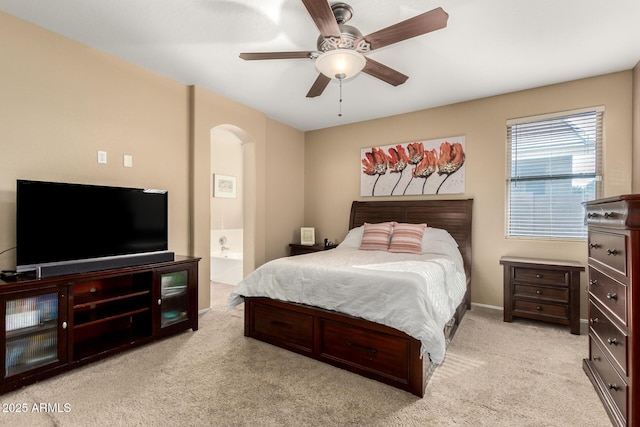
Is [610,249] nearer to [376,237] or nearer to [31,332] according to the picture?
[376,237]

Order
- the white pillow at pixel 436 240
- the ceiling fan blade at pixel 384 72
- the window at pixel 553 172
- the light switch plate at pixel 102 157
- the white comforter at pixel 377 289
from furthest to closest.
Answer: the white pillow at pixel 436 240, the window at pixel 553 172, the light switch plate at pixel 102 157, the ceiling fan blade at pixel 384 72, the white comforter at pixel 377 289

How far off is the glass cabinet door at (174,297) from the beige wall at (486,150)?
261 centimetres

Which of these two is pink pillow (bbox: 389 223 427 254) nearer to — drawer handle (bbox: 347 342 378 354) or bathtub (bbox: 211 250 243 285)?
drawer handle (bbox: 347 342 378 354)

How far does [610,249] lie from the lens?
1731 millimetres

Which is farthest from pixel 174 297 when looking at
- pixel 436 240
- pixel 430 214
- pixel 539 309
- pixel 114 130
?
pixel 539 309

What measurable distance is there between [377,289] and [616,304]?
1327 mm

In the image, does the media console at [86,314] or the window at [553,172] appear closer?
the media console at [86,314]

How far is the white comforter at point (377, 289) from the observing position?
197 centimetres

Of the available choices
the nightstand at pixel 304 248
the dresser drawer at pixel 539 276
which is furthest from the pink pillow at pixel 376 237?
the dresser drawer at pixel 539 276

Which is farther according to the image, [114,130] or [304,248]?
[304,248]

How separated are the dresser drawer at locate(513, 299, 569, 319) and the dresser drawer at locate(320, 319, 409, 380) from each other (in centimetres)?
198

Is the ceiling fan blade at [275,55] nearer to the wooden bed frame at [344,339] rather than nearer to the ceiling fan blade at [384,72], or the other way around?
the ceiling fan blade at [384,72]

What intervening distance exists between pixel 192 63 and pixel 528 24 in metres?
2.94

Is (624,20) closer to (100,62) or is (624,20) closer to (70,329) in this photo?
(100,62)
